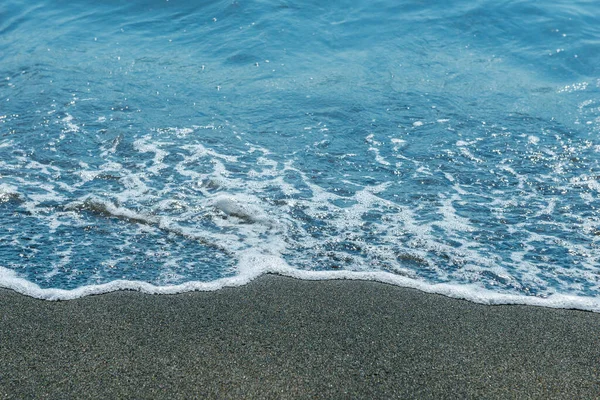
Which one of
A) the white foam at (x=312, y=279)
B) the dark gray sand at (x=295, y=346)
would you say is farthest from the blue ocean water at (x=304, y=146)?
the dark gray sand at (x=295, y=346)

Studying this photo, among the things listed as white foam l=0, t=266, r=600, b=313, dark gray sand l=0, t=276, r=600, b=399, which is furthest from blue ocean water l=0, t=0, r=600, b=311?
dark gray sand l=0, t=276, r=600, b=399

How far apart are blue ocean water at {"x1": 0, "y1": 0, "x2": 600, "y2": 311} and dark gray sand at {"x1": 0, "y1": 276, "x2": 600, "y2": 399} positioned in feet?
0.77

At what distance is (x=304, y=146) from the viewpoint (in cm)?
684

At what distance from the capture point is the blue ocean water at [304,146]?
477cm

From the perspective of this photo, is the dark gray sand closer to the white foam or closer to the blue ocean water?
the white foam

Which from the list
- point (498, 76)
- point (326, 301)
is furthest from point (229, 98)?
point (326, 301)

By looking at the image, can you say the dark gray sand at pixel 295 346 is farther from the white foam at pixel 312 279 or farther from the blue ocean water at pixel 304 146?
the blue ocean water at pixel 304 146

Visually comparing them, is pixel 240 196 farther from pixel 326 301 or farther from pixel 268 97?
pixel 268 97

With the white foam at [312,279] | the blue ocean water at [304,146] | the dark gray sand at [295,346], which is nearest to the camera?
the dark gray sand at [295,346]

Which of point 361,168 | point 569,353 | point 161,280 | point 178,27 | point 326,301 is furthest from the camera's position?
point 178,27

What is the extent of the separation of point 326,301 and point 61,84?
5.86 m

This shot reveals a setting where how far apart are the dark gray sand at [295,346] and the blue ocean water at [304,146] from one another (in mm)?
235

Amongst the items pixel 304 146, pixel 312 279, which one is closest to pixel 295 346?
pixel 312 279

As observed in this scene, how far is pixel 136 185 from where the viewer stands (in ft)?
19.4
